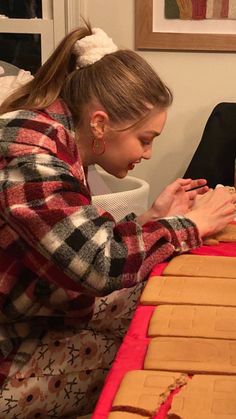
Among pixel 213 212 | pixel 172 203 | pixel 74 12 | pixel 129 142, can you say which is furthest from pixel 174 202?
pixel 74 12

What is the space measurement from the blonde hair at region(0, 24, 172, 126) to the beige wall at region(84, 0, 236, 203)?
1.27m

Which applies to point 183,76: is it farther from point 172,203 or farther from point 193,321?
point 193,321

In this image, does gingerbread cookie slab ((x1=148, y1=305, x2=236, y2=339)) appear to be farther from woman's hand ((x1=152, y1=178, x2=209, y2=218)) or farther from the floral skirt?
woman's hand ((x1=152, y1=178, x2=209, y2=218))

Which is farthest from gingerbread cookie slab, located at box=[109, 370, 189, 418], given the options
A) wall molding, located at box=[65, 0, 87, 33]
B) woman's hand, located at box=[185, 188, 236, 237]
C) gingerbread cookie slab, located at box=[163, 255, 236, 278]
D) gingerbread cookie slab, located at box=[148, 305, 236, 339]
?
wall molding, located at box=[65, 0, 87, 33]

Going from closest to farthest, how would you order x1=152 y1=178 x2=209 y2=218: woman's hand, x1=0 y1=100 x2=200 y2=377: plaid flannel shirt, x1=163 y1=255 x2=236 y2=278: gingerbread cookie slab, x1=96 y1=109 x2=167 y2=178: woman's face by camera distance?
x1=0 y1=100 x2=200 y2=377: plaid flannel shirt
x1=163 y1=255 x2=236 y2=278: gingerbread cookie slab
x1=96 y1=109 x2=167 y2=178: woman's face
x1=152 y1=178 x2=209 y2=218: woman's hand

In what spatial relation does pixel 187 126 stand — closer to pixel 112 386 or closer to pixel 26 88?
pixel 26 88

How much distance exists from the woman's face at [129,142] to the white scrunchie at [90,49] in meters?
0.16

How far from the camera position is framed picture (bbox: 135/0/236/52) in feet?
8.18

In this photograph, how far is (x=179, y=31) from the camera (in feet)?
8.27

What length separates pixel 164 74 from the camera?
2.61m

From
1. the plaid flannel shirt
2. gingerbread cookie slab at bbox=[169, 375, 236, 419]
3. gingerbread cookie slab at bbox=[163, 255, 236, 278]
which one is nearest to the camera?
gingerbread cookie slab at bbox=[169, 375, 236, 419]

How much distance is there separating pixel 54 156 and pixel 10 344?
1.29ft

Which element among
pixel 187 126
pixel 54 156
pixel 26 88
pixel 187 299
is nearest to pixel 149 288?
pixel 187 299

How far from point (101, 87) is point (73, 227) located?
0.37m
